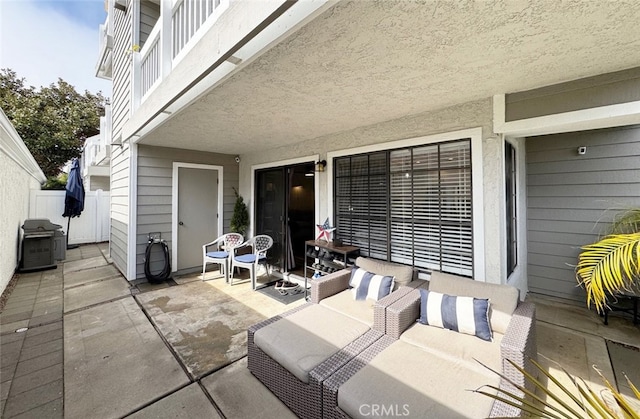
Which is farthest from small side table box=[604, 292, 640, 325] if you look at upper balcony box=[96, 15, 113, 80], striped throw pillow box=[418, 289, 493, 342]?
upper balcony box=[96, 15, 113, 80]

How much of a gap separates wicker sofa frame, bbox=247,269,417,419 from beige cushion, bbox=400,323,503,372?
0.28 metres

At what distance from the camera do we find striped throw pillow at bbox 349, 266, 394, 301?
2.86 metres

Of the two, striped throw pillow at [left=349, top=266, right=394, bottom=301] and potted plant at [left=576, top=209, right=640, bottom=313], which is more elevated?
potted plant at [left=576, top=209, right=640, bottom=313]

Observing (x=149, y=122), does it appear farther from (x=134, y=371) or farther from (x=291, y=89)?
(x=134, y=371)

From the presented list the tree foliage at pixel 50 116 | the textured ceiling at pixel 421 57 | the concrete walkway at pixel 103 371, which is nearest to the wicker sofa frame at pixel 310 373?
the concrete walkway at pixel 103 371

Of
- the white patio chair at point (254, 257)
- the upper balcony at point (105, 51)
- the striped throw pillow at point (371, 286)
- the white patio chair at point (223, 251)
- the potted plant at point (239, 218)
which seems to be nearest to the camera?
the striped throw pillow at point (371, 286)

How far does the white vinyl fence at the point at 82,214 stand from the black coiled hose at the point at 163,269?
218 inches

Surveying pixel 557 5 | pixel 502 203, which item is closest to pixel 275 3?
pixel 557 5

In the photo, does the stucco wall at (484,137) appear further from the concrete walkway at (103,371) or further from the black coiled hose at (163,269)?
the black coiled hose at (163,269)

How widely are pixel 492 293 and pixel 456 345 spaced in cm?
65

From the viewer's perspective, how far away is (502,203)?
273 cm

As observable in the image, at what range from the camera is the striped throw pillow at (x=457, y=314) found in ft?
7.15

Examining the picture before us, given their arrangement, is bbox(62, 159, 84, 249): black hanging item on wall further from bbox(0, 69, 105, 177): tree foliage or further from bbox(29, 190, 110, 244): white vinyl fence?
bbox(0, 69, 105, 177): tree foliage

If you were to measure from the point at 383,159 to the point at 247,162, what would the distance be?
342 cm
